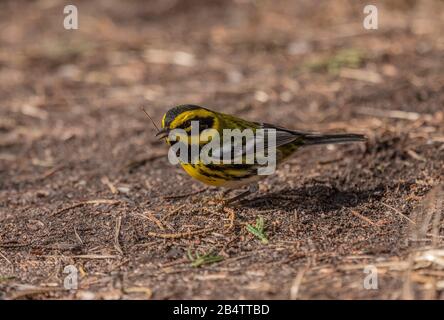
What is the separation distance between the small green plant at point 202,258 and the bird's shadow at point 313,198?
3.01ft

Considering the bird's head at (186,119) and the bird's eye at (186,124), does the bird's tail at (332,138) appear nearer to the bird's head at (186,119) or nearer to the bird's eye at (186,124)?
the bird's head at (186,119)

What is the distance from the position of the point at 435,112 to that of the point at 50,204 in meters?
3.90

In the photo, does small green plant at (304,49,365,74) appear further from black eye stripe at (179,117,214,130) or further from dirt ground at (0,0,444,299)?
black eye stripe at (179,117,214,130)

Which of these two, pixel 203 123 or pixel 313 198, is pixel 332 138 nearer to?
pixel 313 198

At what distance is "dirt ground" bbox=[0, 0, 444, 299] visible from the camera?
4.35 meters

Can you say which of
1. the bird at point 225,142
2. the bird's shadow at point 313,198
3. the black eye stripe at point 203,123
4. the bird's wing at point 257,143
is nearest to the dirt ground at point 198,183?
the bird's shadow at point 313,198

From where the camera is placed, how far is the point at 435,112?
23.2 ft

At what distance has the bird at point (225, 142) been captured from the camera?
512cm

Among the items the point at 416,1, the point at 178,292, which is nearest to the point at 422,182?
the point at 178,292

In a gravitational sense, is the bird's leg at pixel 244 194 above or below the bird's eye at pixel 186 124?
below

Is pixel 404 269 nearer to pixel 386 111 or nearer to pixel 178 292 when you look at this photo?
pixel 178 292

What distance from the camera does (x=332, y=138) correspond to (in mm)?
5727
